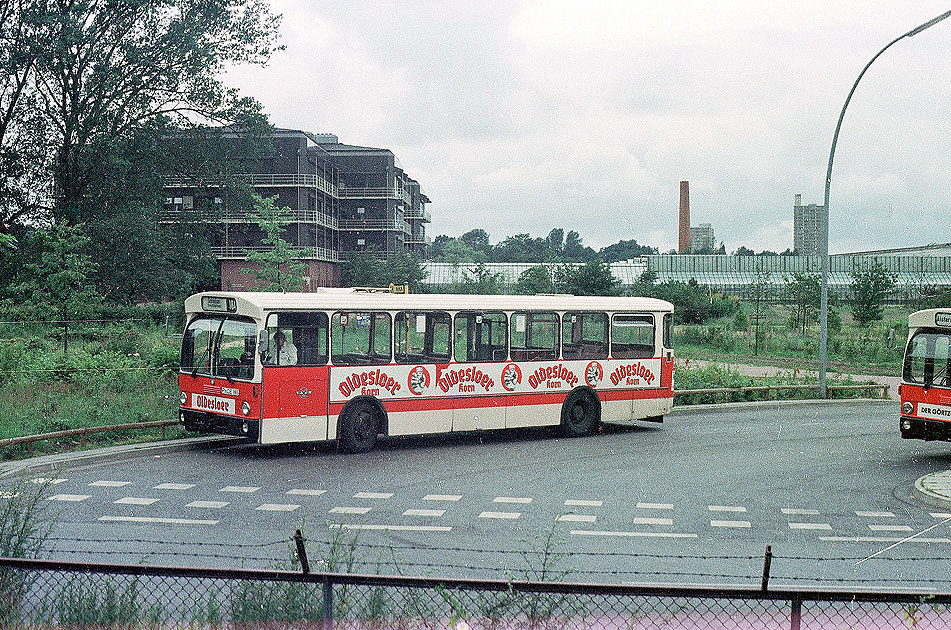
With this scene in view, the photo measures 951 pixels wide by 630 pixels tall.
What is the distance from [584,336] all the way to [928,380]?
21.8ft

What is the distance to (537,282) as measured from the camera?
55781mm

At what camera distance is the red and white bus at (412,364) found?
58.2 ft

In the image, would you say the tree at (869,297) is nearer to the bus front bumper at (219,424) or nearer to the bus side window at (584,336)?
Result: the bus side window at (584,336)

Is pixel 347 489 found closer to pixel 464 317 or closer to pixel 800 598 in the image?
pixel 464 317

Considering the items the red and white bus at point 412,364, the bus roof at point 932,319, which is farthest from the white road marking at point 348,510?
the bus roof at point 932,319

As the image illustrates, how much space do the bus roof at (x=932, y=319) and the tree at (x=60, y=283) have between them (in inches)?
929

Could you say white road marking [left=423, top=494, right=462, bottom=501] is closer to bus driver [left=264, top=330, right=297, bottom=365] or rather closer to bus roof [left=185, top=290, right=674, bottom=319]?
bus driver [left=264, top=330, right=297, bottom=365]

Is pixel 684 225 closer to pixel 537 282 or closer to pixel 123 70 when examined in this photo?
pixel 537 282

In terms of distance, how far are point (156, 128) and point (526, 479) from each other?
100 ft

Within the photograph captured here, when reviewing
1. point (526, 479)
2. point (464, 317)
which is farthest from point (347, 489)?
point (464, 317)

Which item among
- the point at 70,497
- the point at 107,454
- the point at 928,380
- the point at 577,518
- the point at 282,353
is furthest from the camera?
the point at 928,380

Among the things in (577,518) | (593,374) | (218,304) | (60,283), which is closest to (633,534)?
(577,518)

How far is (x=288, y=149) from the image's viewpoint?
7138cm

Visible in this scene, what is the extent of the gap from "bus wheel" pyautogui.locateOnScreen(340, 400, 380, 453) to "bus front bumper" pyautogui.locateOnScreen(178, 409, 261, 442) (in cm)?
160
